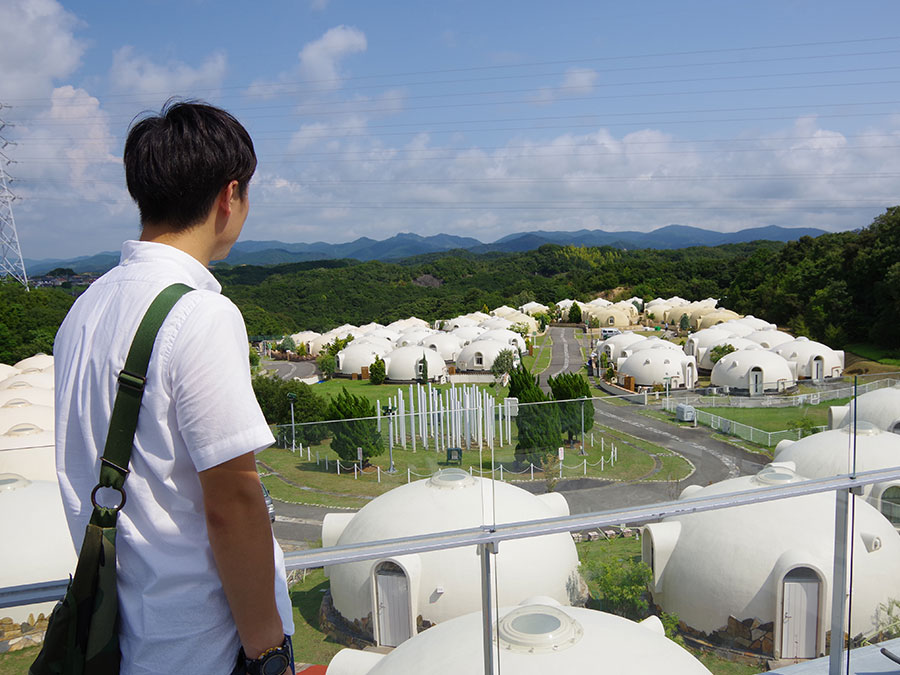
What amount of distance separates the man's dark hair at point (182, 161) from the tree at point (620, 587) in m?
4.20

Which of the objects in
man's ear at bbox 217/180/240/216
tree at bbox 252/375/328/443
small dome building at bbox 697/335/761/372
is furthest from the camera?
small dome building at bbox 697/335/761/372

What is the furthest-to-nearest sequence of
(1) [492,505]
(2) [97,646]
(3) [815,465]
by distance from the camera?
(3) [815,465], (1) [492,505], (2) [97,646]

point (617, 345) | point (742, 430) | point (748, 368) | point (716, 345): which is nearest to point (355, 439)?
point (742, 430)

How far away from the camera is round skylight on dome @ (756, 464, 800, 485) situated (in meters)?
8.73

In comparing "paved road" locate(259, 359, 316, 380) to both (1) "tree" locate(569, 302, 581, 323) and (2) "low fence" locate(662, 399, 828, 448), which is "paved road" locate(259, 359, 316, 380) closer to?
(1) "tree" locate(569, 302, 581, 323)

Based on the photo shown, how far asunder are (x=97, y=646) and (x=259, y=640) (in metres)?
0.41

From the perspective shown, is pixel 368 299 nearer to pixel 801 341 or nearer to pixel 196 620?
pixel 801 341

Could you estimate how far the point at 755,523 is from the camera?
321 inches

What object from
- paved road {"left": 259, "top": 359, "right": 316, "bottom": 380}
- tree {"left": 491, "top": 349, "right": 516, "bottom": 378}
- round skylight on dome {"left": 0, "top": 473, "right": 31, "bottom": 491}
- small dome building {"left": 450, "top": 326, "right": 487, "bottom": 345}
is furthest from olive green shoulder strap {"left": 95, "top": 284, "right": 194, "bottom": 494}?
small dome building {"left": 450, "top": 326, "right": 487, "bottom": 345}

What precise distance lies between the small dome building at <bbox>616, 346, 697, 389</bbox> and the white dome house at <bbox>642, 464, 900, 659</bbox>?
1128 inches

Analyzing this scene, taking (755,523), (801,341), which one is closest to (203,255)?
(755,523)

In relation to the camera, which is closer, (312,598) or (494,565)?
(494,565)

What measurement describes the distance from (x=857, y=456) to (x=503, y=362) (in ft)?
125

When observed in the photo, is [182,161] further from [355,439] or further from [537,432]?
[537,432]
